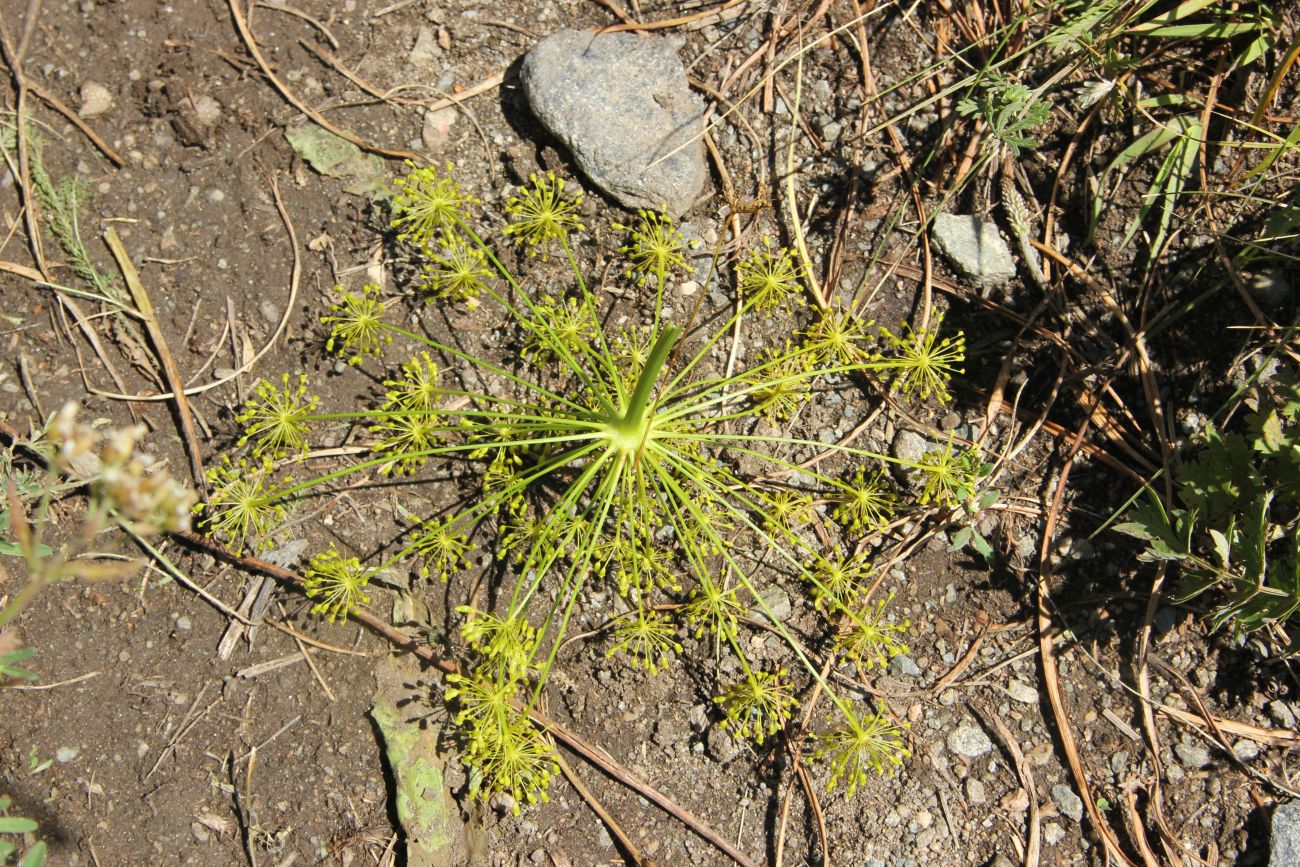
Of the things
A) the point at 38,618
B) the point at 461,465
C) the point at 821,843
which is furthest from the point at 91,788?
the point at 821,843

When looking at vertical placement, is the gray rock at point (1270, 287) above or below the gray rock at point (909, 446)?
above

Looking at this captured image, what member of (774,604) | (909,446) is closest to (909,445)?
(909,446)

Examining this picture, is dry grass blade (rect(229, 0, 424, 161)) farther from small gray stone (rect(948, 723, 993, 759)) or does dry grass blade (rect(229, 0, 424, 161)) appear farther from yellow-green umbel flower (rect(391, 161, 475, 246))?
small gray stone (rect(948, 723, 993, 759))

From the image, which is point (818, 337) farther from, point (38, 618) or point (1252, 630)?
point (38, 618)

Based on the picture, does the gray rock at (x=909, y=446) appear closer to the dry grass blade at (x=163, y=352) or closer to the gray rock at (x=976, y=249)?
the gray rock at (x=976, y=249)

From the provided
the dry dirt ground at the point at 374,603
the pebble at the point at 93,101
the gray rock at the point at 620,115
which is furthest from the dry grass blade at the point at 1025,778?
the pebble at the point at 93,101

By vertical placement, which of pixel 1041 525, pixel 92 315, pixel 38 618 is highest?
pixel 92 315
